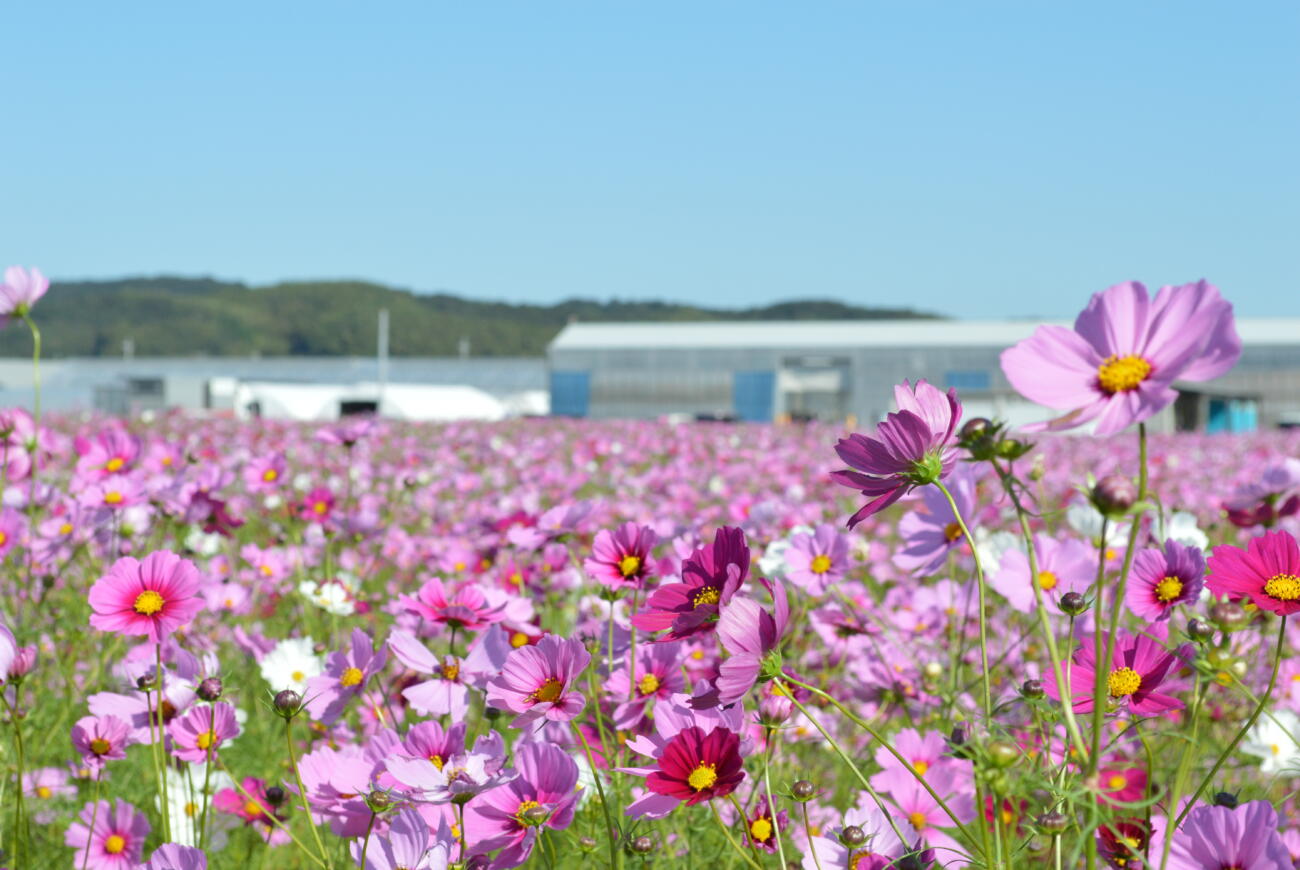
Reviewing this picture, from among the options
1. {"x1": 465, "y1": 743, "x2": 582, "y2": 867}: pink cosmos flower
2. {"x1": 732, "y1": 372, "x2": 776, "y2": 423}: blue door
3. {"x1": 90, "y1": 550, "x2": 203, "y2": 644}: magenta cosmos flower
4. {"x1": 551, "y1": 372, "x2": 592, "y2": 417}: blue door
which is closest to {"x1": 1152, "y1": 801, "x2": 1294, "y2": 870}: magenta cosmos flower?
Answer: {"x1": 465, "y1": 743, "x2": 582, "y2": 867}: pink cosmos flower

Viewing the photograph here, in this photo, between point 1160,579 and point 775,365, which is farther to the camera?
point 775,365

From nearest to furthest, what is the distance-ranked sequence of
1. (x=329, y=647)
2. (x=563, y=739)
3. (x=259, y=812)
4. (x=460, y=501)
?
1. (x=563, y=739)
2. (x=259, y=812)
3. (x=329, y=647)
4. (x=460, y=501)

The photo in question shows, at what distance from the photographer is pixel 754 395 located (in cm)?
3731

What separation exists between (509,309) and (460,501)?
164342 millimetres

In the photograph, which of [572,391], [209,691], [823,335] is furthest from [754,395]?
[209,691]

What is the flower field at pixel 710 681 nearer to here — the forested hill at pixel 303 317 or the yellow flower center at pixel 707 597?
the yellow flower center at pixel 707 597

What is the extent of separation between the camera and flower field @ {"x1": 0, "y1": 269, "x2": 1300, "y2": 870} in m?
0.80

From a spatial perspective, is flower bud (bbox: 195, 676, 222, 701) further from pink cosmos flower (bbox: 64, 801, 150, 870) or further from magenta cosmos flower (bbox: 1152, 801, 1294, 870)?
magenta cosmos flower (bbox: 1152, 801, 1294, 870)

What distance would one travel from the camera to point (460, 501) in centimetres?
528

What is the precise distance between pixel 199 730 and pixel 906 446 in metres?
0.95

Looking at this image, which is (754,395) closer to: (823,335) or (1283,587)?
(823,335)

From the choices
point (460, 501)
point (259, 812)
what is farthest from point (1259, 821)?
point (460, 501)

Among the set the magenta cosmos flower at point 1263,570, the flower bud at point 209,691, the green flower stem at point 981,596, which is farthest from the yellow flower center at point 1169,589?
the flower bud at point 209,691

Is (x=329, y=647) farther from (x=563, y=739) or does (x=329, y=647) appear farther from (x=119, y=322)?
(x=119, y=322)
